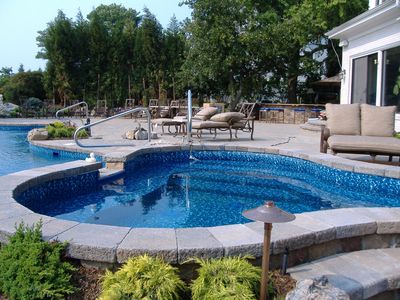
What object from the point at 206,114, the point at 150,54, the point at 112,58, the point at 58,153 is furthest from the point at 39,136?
the point at 112,58

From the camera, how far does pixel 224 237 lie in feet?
9.00

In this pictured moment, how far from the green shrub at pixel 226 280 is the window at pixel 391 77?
804cm

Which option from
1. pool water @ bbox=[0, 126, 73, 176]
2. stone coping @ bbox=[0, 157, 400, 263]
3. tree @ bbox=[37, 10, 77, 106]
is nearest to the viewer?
stone coping @ bbox=[0, 157, 400, 263]

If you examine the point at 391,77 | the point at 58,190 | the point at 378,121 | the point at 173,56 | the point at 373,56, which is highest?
the point at 173,56

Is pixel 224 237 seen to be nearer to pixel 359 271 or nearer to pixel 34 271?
pixel 359 271

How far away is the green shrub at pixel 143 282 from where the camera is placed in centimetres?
223

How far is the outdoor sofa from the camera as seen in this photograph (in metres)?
6.09

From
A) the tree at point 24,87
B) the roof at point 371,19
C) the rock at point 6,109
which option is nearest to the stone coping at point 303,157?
the roof at point 371,19

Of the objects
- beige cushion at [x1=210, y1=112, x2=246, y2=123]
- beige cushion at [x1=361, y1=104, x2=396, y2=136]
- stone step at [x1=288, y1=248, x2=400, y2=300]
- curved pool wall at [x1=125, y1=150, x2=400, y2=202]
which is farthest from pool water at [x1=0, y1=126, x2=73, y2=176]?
beige cushion at [x1=361, y1=104, x2=396, y2=136]

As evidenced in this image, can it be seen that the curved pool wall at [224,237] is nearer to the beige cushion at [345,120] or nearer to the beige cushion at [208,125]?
the beige cushion at [345,120]

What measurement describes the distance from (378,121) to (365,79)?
4716 millimetres

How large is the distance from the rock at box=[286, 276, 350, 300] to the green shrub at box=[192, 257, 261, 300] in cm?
35

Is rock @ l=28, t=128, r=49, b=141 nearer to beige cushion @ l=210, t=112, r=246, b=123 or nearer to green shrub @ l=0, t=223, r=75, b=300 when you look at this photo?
beige cushion @ l=210, t=112, r=246, b=123

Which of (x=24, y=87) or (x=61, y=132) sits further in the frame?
(x=24, y=87)
